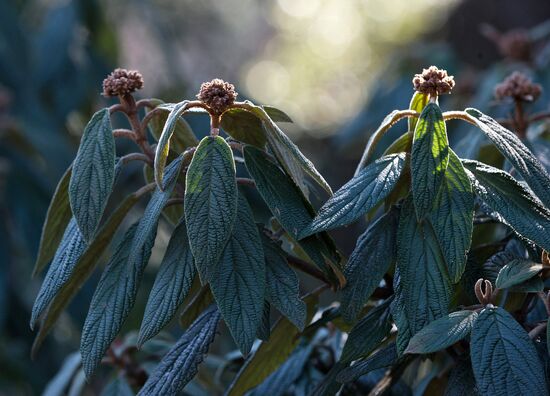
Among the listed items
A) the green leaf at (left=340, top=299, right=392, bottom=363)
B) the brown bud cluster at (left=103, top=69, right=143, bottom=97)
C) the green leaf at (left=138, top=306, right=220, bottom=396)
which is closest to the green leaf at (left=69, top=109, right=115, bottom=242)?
the brown bud cluster at (left=103, top=69, right=143, bottom=97)

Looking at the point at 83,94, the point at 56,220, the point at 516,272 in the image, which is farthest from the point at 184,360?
the point at 83,94

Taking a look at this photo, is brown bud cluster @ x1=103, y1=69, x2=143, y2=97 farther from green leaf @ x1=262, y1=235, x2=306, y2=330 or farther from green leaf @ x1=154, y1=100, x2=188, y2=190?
green leaf @ x1=262, y1=235, x2=306, y2=330

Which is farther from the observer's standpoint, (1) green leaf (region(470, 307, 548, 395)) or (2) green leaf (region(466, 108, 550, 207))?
(2) green leaf (region(466, 108, 550, 207))

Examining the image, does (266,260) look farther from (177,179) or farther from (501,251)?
(501,251)

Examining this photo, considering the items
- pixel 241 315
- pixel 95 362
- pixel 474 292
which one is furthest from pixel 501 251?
pixel 95 362

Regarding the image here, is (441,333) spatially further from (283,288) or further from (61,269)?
(61,269)

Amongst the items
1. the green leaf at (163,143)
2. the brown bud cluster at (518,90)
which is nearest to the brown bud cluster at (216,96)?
the green leaf at (163,143)
